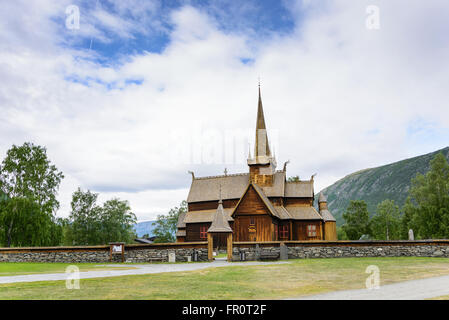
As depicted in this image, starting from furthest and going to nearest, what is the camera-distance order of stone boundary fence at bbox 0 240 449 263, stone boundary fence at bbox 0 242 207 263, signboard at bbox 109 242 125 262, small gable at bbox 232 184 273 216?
1. small gable at bbox 232 184 273 216
2. signboard at bbox 109 242 125 262
3. stone boundary fence at bbox 0 242 207 263
4. stone boundary fence at bbox 0 240 449 263

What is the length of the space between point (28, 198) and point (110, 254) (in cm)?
1825

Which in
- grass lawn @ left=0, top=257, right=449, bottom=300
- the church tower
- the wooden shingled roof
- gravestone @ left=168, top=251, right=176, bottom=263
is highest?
the church tower

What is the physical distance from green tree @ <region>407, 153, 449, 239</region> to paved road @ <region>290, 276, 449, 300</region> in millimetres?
45219

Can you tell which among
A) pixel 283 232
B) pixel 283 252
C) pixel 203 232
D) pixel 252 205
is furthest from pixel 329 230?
pixel 283 252

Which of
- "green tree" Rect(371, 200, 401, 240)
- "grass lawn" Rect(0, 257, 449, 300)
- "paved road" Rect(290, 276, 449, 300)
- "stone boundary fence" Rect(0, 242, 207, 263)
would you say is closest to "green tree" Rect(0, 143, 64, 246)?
"stone boundary fence" Rect(0, 242, 207, 263)

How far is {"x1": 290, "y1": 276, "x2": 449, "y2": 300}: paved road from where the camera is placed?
32.8 ft

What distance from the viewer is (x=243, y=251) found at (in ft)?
92.0

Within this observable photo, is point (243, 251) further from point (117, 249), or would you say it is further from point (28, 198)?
point (28, 198)

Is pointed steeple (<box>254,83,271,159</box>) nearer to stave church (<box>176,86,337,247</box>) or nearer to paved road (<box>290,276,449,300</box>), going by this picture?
stave church (<box>176,86,337,247</box>)

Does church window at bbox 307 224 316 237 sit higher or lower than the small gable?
lower

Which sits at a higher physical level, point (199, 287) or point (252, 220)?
point (252, 220)
